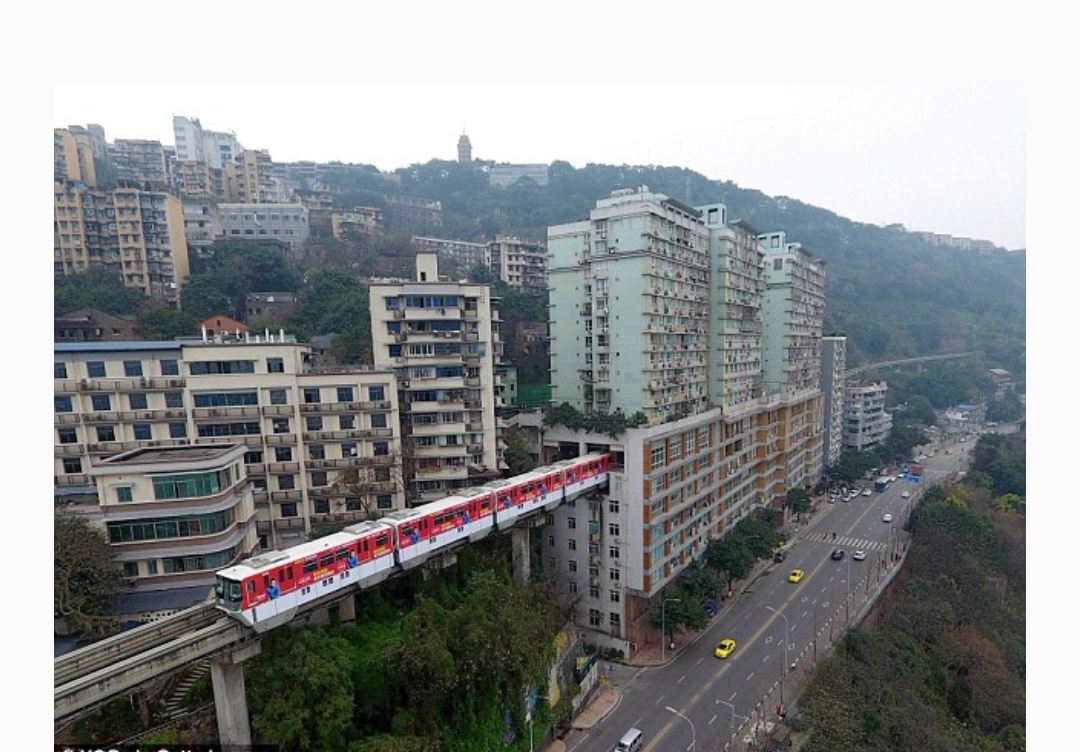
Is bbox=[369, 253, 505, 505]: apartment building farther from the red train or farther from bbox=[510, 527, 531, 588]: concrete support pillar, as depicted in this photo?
the red train

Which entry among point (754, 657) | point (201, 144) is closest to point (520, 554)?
point (754, 657)

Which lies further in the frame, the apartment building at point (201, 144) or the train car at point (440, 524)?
the apartment building at point (201, 144)

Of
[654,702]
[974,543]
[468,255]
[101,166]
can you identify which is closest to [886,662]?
[654,702]

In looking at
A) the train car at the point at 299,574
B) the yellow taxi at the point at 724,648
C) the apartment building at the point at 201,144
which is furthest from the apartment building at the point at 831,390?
the apartment building at the point at 201,144

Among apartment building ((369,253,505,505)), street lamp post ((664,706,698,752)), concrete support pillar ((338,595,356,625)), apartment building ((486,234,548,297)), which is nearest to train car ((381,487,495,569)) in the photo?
concrete support pillar ((338,595,356,625))

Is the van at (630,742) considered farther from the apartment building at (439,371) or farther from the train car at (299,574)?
the apartment building at (439,371)

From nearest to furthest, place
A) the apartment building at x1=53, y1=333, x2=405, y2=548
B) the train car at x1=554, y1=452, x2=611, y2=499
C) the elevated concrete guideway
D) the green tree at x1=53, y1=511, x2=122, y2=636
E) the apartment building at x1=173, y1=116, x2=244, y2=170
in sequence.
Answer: the elevated concrete guideway
the green tree at x1=53, y1=511, x2=122, y2=636
the apartment building at x1=53, y1=333, x2=405, y2=548
the train car at x1=554, y1=452, x2=611, y2=499
the apartment building at x1=173, y1=116, x2=244, y2=170
